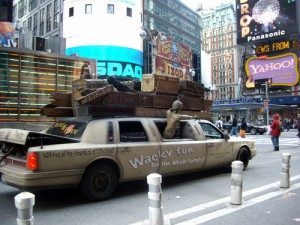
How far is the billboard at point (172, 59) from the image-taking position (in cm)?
5500

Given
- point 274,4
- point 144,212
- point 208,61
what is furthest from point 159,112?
point 208,61

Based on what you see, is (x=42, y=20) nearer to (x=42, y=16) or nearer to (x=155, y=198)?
(x=42, y=16)

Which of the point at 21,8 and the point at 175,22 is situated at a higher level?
the point at 175,22

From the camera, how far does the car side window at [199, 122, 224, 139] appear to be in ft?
32.1

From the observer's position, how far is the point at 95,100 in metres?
7.66

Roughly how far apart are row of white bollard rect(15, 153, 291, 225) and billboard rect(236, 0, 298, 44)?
52.9m

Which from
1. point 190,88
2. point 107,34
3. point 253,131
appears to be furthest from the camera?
point 107,34

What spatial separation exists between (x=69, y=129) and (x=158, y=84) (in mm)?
2369

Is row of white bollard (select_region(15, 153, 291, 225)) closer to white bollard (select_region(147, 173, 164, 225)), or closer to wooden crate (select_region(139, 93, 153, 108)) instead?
white bollard (select_region(147, 173, 164, 225))

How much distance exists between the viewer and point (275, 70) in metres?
62.0

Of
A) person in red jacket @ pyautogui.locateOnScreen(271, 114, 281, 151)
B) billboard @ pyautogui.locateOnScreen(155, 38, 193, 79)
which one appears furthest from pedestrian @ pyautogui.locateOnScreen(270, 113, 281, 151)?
billboard @ pyautogui.locateOnScreen(155, 38, 193, 79)

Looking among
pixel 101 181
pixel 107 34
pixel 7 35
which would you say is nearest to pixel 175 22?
pixel 107 34

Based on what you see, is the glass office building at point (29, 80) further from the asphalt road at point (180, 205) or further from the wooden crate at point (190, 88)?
the wooden crate at point (190, 88)

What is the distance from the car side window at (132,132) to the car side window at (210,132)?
2192mm
